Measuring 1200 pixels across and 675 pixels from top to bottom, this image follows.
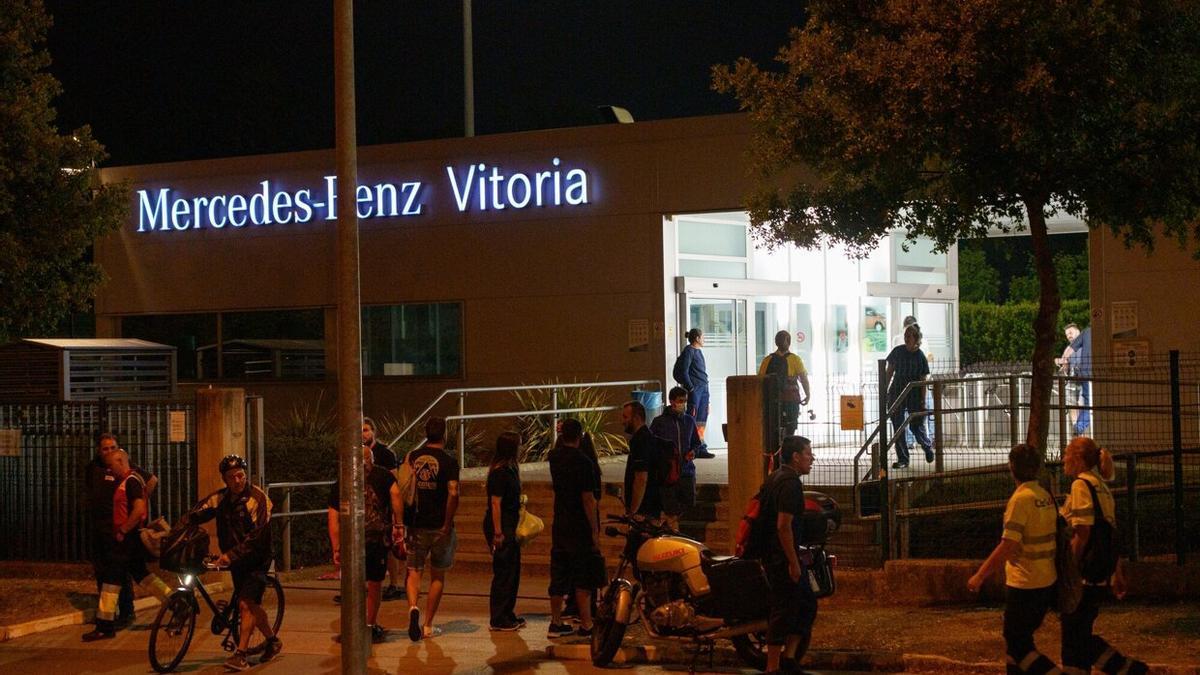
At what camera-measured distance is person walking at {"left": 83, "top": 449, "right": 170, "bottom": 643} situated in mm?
12836

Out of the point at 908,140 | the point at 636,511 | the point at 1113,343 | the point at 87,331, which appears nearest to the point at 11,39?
the point at 636,511

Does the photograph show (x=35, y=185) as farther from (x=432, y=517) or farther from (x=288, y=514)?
(x=432, y=517)

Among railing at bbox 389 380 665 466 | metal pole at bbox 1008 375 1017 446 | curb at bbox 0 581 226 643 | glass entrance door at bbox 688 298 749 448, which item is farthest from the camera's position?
glass entrance door at bbox 688 298 749 448

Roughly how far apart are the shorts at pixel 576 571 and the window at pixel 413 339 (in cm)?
1168

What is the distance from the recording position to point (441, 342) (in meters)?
23.7

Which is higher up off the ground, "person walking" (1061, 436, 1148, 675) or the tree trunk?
the tree trunk

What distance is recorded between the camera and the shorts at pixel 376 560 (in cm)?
1173

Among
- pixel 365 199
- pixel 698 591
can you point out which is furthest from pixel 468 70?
pixel 698 591

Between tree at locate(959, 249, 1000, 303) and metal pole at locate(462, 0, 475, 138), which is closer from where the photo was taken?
metal pole at locate(462, 0, 475, 138)

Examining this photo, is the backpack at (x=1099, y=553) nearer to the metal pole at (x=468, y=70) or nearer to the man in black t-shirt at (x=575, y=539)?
the man in black t-shirt at (x=575, y=539)

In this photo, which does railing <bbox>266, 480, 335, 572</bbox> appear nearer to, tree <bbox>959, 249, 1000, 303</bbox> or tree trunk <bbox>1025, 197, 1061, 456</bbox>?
tree trunk <bbox>1025, 197, 1061, 456</bbox>

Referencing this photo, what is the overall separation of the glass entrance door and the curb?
929cm

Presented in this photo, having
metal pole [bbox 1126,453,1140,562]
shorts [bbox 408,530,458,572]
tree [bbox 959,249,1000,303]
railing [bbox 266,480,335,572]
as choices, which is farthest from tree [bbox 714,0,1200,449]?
tree [bbox 959,249,1000,303]

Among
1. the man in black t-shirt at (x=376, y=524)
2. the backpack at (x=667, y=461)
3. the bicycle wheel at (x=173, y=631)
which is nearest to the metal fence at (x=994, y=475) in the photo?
the backpack at (x=667, y=461)
